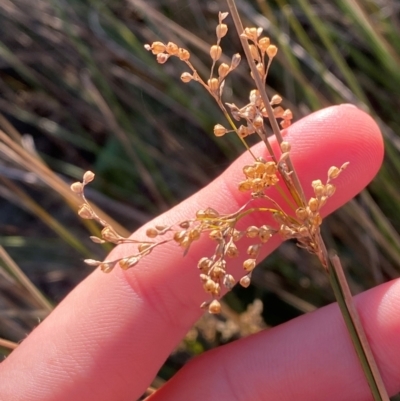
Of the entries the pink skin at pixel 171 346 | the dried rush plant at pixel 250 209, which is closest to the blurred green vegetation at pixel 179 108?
the pink skin at pixel 171 346

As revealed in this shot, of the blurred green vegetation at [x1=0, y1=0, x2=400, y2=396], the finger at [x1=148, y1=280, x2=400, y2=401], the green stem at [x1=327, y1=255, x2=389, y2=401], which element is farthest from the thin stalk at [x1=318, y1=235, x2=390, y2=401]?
the blurred green vegetation at [x1=0, y1=0, x2=400, y2=396]

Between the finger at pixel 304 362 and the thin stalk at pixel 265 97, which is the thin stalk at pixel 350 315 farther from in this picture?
the finger at pixel 304 362

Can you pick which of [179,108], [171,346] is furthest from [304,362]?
[179,108]

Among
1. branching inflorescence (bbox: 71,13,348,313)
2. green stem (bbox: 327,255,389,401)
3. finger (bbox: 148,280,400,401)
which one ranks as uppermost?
branching inflorescence (bbox: 71,13,348,313)

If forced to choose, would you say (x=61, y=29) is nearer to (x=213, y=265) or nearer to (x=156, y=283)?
(x=156, y=283)

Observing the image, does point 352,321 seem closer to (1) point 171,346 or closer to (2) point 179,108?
(1) point 171,346

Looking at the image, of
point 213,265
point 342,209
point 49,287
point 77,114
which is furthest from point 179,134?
point 213,265

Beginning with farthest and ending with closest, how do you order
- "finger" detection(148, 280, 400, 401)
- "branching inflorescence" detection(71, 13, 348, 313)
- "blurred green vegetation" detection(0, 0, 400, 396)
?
1. "blurred green vegetation" detection(0, 0, 400, 396)
2. "finger" detection(148, 280, 400, 401)
3. "branching inflorescence" detection(71, 13, 348, 313)

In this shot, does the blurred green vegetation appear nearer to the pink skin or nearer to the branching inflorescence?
the pink skin
